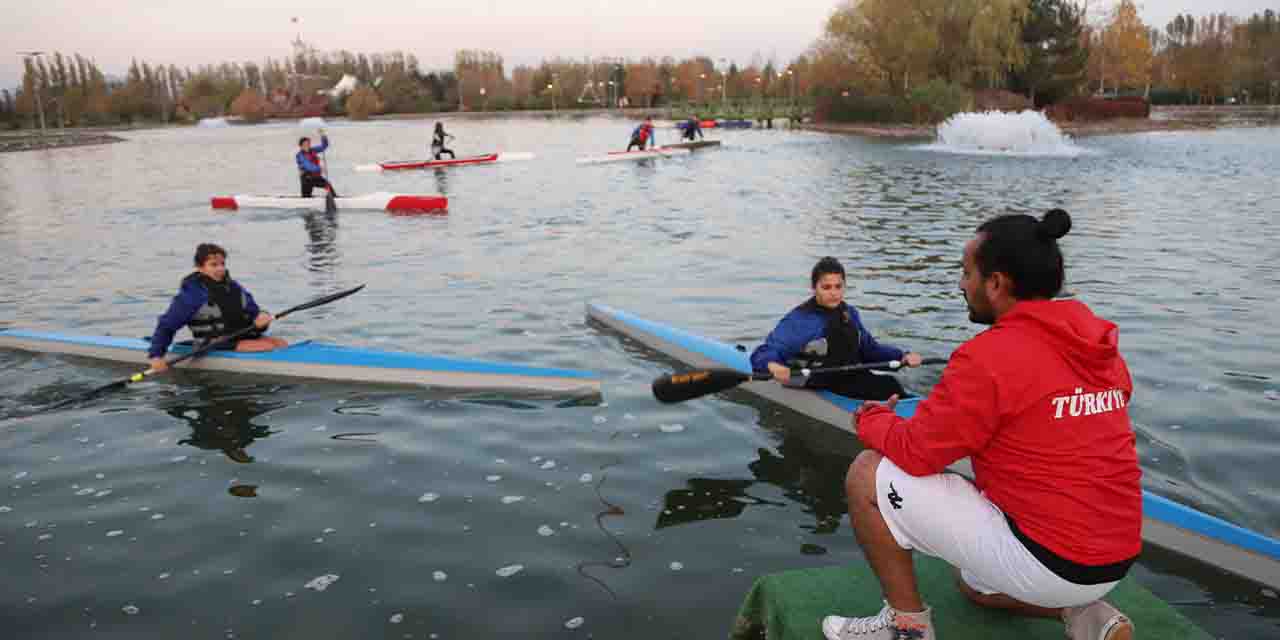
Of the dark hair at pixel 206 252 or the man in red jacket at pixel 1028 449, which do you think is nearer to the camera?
the man in red jacket at pixel 1028 449

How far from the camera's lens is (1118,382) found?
108 inches

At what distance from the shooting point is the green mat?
3244 millimetres

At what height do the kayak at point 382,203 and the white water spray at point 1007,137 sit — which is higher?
the white water spray at point 1007,137

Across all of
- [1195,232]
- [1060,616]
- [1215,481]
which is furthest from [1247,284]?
[1060,616]

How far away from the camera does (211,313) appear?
8180 millimetres

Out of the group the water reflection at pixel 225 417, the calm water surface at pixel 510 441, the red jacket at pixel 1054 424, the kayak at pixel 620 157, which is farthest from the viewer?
the kayak at pixel 620 157

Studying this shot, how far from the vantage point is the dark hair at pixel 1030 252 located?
273 cm

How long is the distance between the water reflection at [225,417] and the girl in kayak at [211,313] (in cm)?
49

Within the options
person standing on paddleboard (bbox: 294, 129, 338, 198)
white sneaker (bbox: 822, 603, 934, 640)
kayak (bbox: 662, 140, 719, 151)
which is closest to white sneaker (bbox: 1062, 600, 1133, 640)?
white sneaker (bbox: 822, 603, 934, 640)

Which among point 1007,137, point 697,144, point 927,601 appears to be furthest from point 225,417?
point 1007,137

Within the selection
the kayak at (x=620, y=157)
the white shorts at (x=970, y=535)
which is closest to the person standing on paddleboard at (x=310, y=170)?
the kayak at (x=620, y=157)

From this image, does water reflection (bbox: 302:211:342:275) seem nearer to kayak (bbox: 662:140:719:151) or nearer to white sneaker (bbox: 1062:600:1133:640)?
white sneaker (bbox: 1062:600:1133:640)

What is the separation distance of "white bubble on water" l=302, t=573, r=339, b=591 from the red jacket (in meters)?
3.50

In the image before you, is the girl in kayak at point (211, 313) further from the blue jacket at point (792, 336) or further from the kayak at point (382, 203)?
the kayak at point (382, 203)
